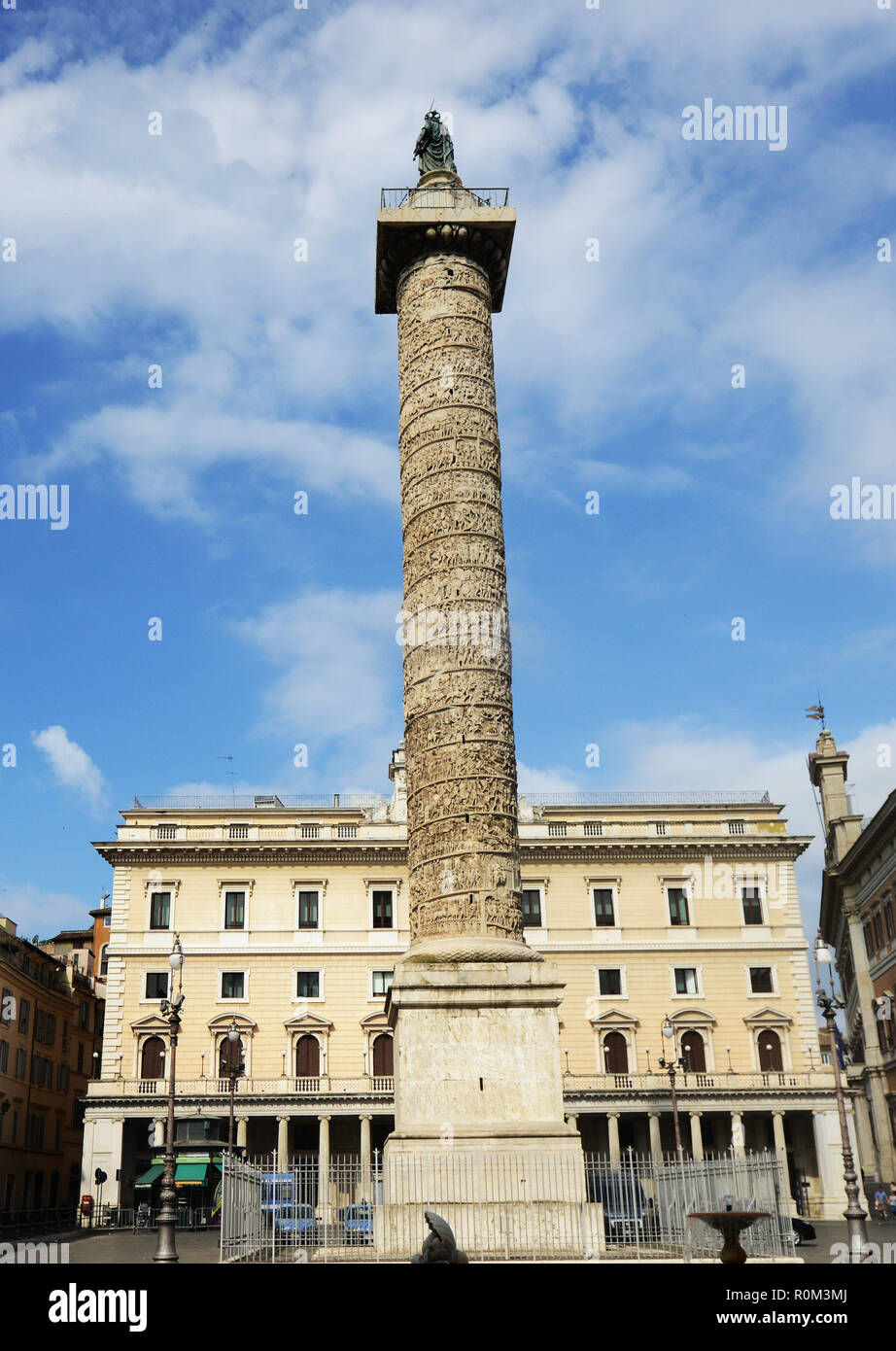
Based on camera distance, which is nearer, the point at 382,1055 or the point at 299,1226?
the point at 299,1226

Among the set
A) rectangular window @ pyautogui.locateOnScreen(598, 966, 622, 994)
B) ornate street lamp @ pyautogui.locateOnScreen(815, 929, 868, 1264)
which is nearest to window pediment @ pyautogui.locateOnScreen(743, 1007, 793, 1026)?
rectangular window @ pyautogui.locateOnScreen(598, 966, 622, 994)

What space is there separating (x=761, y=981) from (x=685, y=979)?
2196 mm

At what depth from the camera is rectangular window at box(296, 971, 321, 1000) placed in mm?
34625

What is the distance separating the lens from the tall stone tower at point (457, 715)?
47.0 ft

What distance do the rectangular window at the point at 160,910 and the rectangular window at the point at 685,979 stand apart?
14.7 metres

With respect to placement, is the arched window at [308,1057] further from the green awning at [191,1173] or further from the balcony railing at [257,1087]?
the green awning at [191,1173]

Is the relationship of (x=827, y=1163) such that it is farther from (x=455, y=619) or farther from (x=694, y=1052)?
(x=455, y=619)

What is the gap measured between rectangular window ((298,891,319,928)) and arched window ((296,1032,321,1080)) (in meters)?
3.07

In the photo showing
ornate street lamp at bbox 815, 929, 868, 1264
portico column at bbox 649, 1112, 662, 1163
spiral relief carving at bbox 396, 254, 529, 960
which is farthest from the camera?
portico column at bbox 649, 1112, 662, 1163

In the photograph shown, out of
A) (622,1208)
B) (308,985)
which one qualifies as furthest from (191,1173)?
(622,1208)

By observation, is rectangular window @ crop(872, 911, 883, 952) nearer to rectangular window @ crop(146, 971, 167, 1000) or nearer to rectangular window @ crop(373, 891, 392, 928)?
rectangular window @ crop(373, 891, 392, 928)

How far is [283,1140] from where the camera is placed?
1275 inches
